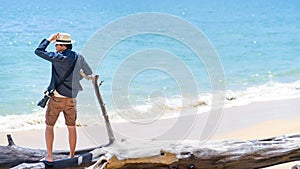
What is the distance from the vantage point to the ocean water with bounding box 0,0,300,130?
9555 millimetres

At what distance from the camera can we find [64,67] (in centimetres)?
414

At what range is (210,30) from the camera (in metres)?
25.8

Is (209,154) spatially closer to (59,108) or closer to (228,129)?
(59,108)

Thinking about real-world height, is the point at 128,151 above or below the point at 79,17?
below

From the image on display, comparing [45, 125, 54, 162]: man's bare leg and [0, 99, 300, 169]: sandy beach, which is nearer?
[45, 125, 54, 162]: man's bare leg

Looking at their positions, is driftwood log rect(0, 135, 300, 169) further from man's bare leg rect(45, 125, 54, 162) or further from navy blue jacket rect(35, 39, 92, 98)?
navy blue jacket rect(35, 39, 92, 98)

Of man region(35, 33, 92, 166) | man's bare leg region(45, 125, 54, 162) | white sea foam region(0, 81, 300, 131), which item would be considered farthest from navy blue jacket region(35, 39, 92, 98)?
white sea foam region(0, 81, 300, 131)

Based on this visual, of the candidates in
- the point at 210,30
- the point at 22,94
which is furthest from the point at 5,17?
the point at 22,94

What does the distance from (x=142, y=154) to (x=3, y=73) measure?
10688 mm

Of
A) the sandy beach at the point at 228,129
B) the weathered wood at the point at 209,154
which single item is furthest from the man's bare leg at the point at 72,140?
the sandy beach at the point at 228,129

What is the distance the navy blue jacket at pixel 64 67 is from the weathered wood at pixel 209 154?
647 millimetres

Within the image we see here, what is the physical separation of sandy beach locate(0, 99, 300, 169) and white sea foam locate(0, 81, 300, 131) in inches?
11.9

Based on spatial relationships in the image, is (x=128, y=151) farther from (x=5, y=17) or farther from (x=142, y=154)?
(x=5, y=17)

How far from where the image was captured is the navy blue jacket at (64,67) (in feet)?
13.5
